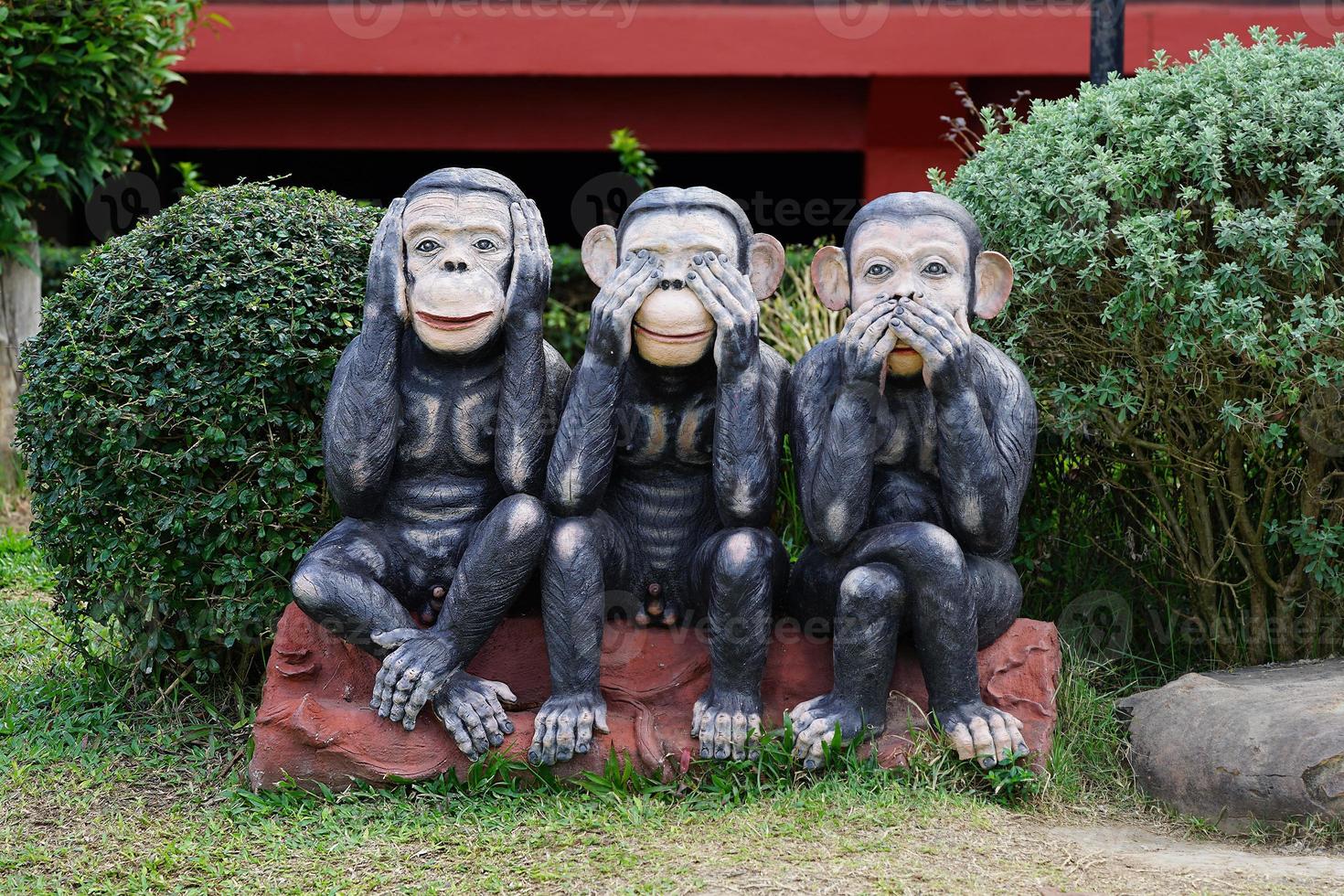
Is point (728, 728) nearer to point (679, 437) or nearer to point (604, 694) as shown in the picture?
point (604, 694)

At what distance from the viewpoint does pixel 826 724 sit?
12.6 ft

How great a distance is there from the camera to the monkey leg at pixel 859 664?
149 inches

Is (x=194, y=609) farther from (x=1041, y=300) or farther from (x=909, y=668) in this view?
(x=1041, y=300)

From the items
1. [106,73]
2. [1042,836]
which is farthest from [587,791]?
[106,73]

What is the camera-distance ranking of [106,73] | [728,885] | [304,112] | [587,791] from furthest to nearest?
[304,112] < [106,73] < [587,791] < [728,885]

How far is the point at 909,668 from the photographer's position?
4.02 metres

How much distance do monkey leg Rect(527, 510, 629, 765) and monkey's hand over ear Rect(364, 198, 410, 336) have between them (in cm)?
72

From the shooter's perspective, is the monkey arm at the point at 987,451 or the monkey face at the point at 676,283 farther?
the monkey face at the point at 676,283

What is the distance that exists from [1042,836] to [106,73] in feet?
16.8

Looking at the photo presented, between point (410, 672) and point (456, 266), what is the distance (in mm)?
1114

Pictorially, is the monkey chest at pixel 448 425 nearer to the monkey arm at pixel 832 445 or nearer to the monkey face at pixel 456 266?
the monkey face at pixel 456 266
